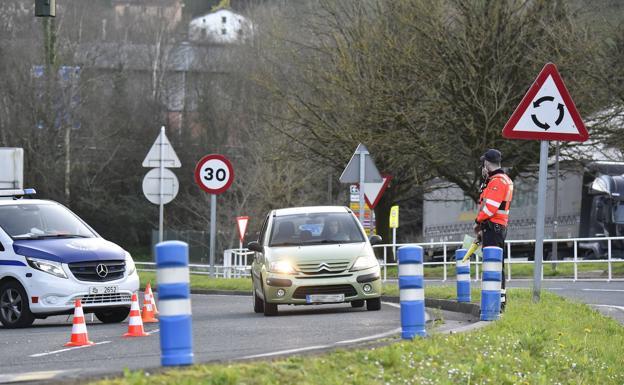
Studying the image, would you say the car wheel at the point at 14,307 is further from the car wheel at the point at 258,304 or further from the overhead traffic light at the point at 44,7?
the overhead traffic light at the point at 44,7

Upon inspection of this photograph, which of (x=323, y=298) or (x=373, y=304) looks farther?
(x=373, y=304)

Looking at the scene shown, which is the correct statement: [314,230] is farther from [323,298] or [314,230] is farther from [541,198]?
[541,198]

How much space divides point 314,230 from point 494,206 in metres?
4.26

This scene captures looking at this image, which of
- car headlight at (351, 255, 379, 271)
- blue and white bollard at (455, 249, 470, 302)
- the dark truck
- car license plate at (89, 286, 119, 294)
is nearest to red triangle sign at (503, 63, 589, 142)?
blue and white bollard at (455, 249, 470, 302)

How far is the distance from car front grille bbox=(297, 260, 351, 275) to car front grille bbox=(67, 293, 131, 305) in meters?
2.34

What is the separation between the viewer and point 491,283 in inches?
609

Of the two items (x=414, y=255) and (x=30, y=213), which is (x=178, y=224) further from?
(x=414, y=255)

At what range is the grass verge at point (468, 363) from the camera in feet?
29.4

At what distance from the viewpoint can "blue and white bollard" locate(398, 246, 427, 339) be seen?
11.8m

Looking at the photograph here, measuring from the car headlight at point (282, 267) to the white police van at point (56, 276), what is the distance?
1.83m

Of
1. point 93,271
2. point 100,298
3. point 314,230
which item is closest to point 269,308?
point 314,230

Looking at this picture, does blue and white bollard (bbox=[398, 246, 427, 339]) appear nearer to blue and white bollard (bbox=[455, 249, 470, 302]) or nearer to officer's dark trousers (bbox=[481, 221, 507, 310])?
officer's dark trousers (bbox=[481, 221, 507, 310])

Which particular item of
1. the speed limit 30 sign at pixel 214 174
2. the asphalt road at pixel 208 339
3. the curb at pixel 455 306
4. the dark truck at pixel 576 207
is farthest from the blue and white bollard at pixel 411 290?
the dark truck at pixel 576 207

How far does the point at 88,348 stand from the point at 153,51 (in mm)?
74760
